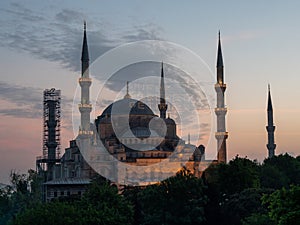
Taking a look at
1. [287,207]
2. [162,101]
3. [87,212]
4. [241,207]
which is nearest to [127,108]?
[162,101]

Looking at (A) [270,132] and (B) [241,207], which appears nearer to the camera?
(B) [241,207]

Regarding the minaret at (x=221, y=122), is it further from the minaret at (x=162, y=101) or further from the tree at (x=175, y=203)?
the tree at (x=175, y=203)

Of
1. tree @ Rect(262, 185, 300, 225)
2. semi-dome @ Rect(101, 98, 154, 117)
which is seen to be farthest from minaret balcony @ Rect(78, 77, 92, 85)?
tree @ Rect(262, 185, 300, 225)

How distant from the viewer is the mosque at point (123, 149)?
68250 mm

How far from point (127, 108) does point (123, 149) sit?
9598mm

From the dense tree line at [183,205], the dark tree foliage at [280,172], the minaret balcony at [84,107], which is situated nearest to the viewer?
the dense tree line at [183,205]

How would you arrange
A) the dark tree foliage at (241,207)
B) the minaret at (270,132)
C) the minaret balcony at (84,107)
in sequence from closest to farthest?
1. the dark tree foliage at (241,207)
2. the minaret balcony at (84,107)
3. the minaret at (270,132)

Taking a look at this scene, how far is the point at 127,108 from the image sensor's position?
78.4m

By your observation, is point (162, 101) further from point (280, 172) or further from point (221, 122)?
point (280, 172)

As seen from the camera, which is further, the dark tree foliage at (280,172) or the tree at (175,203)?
the dark tree foliage at (280,172)

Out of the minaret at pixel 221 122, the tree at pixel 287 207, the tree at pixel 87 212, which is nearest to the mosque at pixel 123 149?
the minaret at pixel 221 122

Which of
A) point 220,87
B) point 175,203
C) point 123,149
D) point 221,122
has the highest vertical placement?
point 220,87

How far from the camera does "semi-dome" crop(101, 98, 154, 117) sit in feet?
256

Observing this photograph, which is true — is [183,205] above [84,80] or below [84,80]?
below
